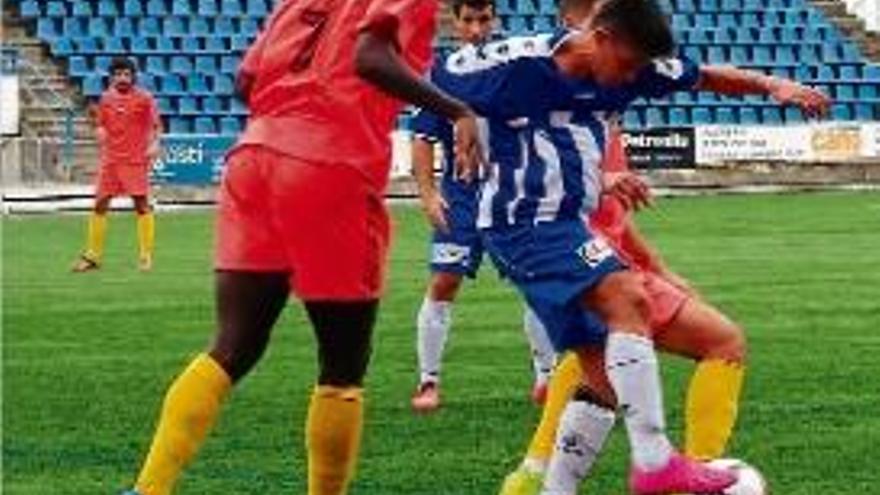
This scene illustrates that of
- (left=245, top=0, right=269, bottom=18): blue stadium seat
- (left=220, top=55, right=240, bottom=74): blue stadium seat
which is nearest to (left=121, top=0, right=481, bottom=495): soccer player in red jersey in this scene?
(left=220, top=55, right=240, bottom=74): blue stadium seat

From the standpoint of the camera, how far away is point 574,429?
7.70 metres

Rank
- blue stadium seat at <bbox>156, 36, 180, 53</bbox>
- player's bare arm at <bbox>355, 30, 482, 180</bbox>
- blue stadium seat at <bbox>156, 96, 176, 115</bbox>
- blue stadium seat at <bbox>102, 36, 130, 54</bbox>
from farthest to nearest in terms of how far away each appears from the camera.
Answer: blue stadium seat at <bbox>156, 36, 180, 53</bbox>, blue stadium seat at <bbox>102, 36, 130, 54</bbox>, blue stadium seat at <bbox>156, 96, 176, 115</bbox>, player's bare arm at <bbox>355, 30, 482, 180</bbox>

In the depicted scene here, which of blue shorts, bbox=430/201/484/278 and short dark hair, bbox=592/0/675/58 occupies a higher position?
short dark hair, bbox=592/0/675/58

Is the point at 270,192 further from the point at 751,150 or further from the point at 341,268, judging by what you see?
the point at 751,150

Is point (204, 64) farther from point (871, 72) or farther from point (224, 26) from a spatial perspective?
point (871, 72)

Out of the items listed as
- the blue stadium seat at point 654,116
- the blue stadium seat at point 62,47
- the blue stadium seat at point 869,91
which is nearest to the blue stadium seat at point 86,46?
the blue stadium seat at point 62,47

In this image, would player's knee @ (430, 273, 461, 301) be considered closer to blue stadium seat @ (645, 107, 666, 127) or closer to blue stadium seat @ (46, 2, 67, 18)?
blue stadium seat @ (46, 2, 67, 18)

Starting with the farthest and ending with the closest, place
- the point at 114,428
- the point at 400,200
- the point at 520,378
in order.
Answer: the point at 400,200 < the point at 520,378 < the point at 114,428

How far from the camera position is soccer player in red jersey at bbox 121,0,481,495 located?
6.98 meters

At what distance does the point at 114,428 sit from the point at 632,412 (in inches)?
138

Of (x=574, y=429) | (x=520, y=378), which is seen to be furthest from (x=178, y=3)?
(x=574, y=429)

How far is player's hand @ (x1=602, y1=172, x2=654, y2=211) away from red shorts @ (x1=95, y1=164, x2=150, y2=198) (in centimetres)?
1768

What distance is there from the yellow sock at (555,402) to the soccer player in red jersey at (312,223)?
1.07 m

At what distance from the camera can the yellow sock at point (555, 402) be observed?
811 cm
